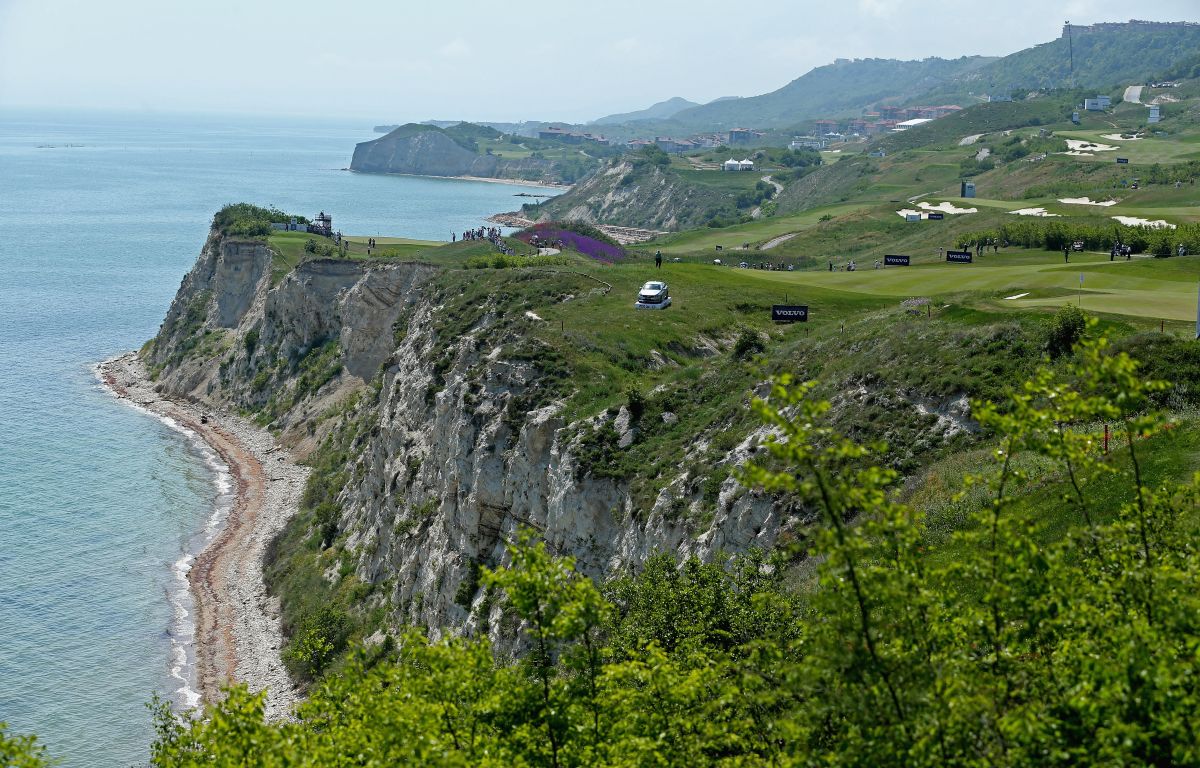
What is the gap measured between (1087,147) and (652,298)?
120147 mm

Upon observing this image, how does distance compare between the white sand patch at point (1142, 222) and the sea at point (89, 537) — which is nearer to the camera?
the sea at point (89, 537)

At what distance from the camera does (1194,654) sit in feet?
43.2

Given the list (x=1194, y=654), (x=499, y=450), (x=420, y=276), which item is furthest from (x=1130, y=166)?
(x=1194, y=654)

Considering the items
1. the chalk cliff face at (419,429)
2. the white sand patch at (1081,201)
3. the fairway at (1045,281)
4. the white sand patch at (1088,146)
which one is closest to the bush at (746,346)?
the chalk cliff face at (419,429)

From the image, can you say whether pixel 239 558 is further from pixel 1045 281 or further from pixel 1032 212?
pixel 1032 212

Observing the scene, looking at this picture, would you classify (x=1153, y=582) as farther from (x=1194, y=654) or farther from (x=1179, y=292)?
(x=1179, y=292)

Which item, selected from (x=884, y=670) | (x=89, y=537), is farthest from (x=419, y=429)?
(x=884, y=670)

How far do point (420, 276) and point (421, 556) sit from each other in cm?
3897

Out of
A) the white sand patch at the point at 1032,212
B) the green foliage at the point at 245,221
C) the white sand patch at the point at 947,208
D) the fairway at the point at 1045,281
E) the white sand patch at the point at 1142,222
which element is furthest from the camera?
the white sand patch at the point at 947,208

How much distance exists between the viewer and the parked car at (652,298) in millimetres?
63406

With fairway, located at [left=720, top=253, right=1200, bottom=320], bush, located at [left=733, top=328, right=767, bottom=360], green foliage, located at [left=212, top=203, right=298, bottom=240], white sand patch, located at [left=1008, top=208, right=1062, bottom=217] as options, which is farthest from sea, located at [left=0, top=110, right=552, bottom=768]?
white sand patch, located at [left=1008, top=208, right=1062, bottom=217]

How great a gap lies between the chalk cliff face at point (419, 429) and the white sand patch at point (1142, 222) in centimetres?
5231

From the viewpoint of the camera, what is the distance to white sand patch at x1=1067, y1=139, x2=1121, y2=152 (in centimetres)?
15250

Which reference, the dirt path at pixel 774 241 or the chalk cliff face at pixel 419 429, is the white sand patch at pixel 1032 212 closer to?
the dirt path at pixel 774 241
